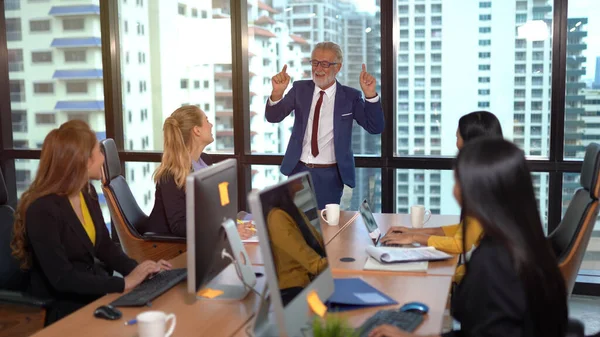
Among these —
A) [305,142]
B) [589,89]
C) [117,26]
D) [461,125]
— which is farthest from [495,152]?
[117,26]

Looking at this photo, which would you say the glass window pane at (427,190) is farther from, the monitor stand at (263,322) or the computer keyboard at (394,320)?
the monitor stand at (263,322)

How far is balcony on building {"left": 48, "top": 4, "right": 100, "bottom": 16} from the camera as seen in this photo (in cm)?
570

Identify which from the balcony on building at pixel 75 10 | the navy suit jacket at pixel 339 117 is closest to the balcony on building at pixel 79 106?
the balcony on building at pixel 75 10

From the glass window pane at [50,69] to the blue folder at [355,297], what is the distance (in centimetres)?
392

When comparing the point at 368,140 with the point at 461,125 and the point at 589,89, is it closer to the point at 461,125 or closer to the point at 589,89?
the point at 589,89

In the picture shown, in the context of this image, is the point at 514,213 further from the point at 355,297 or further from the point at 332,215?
the point at 332,215

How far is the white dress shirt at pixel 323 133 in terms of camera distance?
4602mm

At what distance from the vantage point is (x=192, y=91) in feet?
18.2

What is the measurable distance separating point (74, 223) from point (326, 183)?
7.11 feet

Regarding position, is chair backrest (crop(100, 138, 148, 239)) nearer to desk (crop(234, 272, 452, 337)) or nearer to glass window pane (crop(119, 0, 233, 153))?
glass window pane (crop(119, 0, 233, 153))

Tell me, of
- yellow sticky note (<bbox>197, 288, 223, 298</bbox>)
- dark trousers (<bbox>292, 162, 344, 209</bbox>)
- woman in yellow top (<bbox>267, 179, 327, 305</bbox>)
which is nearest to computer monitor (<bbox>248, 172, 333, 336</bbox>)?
woman in yellow top (<bbox>267, 179, 327, 305</bbox>)

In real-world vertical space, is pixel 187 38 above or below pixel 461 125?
above

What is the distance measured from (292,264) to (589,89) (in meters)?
3.37

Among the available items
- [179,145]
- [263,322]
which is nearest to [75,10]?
[179,145]
